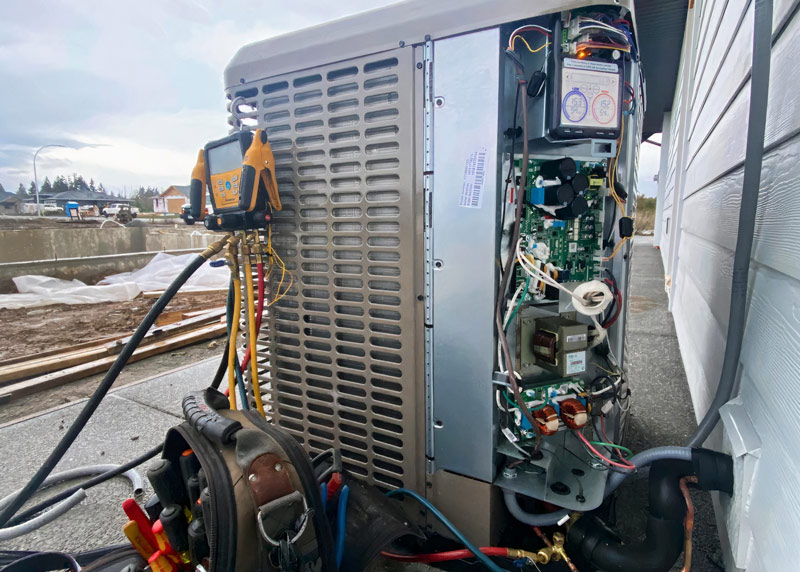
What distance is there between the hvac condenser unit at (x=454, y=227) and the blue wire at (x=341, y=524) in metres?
0.24

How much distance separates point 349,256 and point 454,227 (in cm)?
41

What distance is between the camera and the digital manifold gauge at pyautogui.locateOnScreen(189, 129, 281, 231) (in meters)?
1.37

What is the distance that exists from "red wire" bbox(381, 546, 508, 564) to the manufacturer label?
594 millimetres

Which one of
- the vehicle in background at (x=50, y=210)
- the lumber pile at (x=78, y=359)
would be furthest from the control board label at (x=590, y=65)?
the vehicle in background at (x=50, y=210)

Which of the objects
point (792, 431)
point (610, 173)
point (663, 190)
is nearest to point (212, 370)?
point (610, 173)

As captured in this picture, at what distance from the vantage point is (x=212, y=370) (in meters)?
3.08

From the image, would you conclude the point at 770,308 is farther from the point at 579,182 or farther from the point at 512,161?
the point at 512,161

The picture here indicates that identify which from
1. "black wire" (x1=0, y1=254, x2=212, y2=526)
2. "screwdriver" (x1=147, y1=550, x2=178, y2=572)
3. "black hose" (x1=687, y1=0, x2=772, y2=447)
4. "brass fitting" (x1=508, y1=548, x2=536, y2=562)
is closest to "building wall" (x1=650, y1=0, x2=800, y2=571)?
"black hose" (x1=687, y1=0, x2=772, y2=447)

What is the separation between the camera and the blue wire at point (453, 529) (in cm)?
121

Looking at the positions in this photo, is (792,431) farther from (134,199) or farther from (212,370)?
(134,199)

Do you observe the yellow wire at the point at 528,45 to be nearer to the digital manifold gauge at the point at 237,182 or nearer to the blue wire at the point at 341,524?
the digital manifold gauge at the point at 237,182

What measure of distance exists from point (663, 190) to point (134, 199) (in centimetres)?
3871

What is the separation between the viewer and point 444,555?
4.20ft

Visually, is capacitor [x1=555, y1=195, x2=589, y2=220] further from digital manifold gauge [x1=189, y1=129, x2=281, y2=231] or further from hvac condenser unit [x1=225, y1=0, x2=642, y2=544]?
digital manifold gauge [x1=189, y1=129, x2=281, y2=231]
